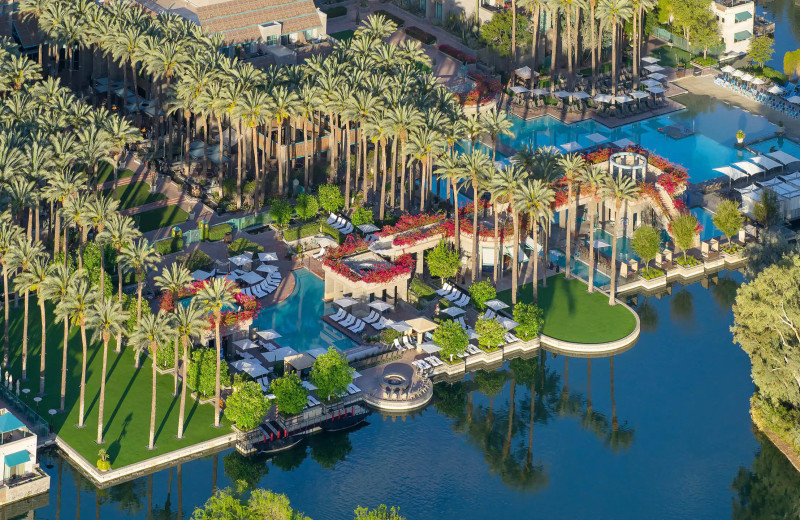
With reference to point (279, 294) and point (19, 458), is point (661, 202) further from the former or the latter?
point (19, 458)

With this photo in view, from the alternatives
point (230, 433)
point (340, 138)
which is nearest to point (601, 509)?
point (230, 433)

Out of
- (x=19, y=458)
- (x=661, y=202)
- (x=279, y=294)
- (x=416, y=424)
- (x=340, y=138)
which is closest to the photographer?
(x=19, y=458)

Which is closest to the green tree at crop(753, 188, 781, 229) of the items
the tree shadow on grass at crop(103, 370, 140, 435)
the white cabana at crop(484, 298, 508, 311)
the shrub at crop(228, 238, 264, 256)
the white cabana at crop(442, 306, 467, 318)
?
the white cabana at crop(484, 298, 508, 311)

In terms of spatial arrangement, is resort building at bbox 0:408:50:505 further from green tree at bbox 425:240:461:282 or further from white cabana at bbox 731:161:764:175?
white cabana at bbox 731:161:764:175

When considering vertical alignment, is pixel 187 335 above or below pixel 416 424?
above

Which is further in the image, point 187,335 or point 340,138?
point 340,138

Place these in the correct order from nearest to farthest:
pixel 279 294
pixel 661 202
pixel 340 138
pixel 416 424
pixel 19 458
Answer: pixel 19 458, pixel 416 424, pixel 279 294, pixel 661 202, pixel 340 138
